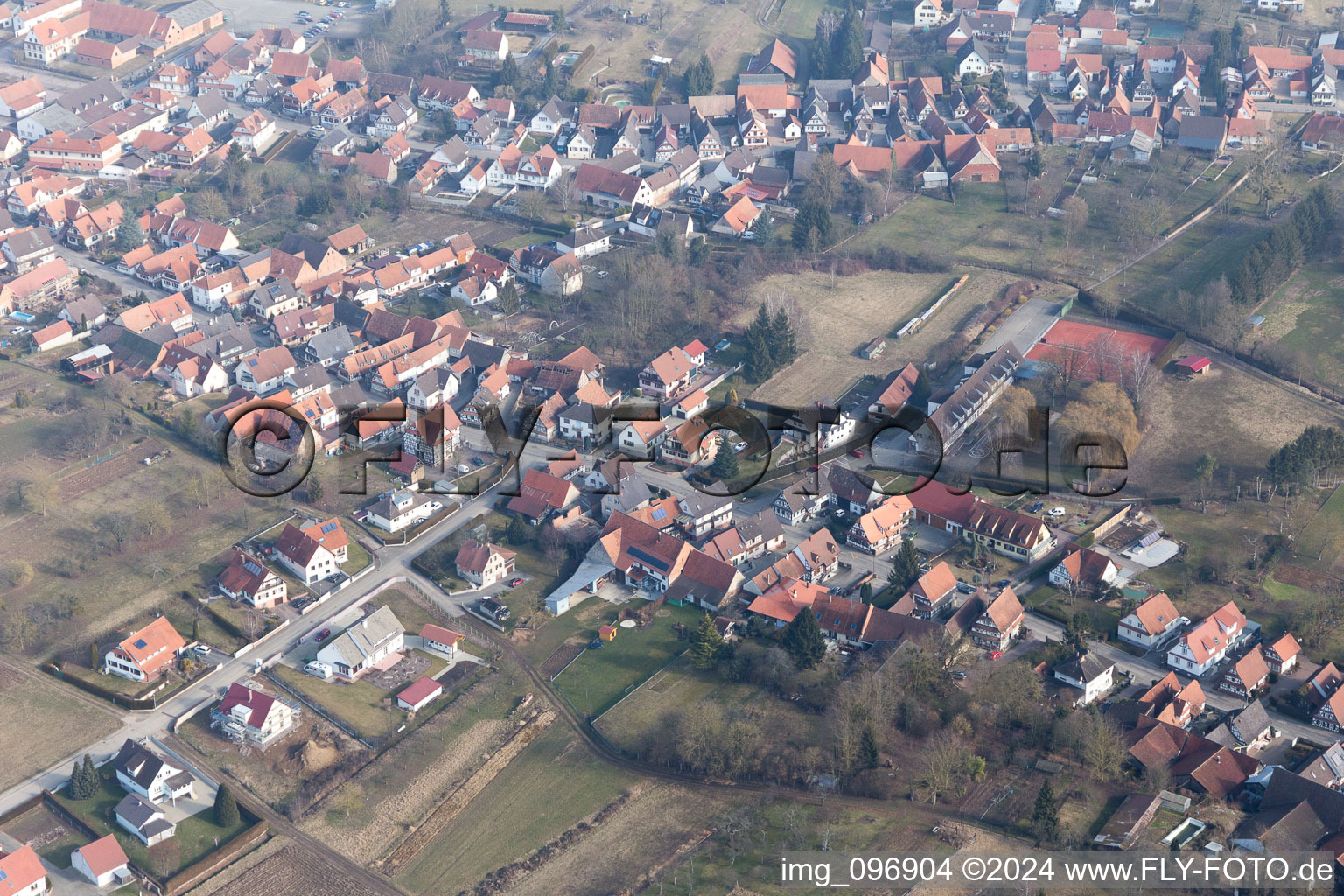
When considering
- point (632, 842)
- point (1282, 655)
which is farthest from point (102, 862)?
point (1282, 655)

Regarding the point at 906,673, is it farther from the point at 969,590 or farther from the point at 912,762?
the point at 969,590

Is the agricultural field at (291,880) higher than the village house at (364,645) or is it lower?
lower

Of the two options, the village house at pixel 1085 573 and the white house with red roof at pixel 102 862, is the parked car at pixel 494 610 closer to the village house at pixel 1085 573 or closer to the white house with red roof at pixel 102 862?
the white house with red roof at pixel 102 862

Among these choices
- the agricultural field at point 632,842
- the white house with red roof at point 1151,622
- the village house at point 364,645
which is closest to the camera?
the agricultural field at point 632,842

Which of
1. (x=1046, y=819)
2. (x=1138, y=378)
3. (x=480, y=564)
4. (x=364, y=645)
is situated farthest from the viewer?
(x=1138, y=378)

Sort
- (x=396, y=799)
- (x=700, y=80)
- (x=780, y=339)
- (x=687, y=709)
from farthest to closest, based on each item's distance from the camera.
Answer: (x=700, y=80), (x=780, y=339), (x=687, y=709), (x=396, y=799)

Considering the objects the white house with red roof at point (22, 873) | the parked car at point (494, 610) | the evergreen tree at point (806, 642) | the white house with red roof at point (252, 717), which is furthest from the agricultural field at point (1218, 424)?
the white house with red roof at point (22, 873)

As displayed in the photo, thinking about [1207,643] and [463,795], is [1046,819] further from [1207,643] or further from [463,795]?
[463,795]

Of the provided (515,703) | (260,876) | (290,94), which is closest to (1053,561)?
(515,703)
